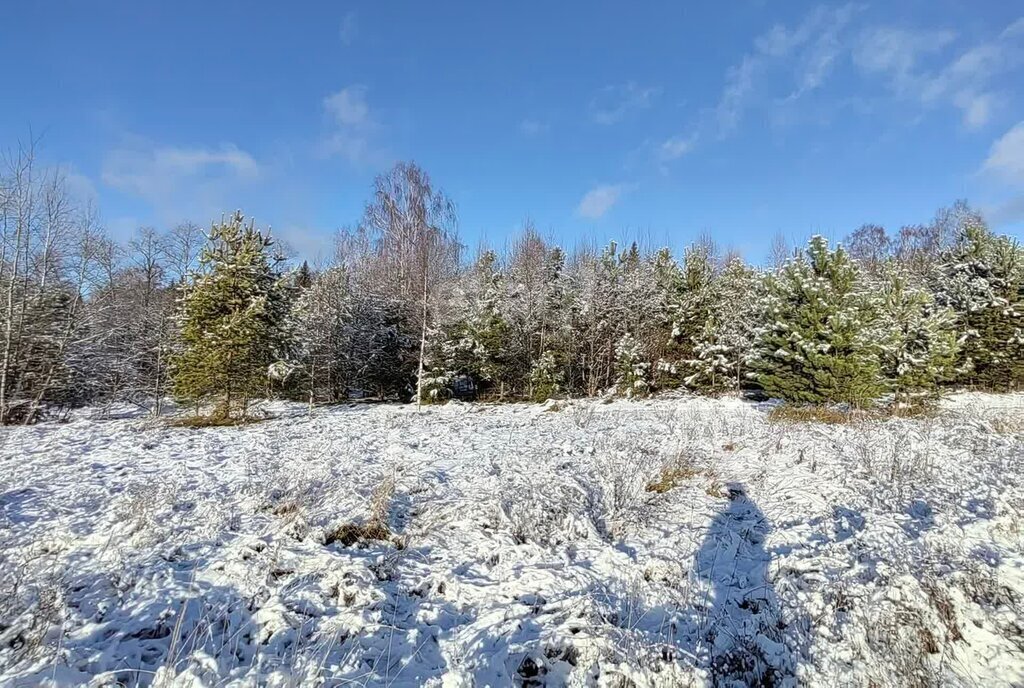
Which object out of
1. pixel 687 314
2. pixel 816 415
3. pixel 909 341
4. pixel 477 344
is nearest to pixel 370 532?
pixel 816 415

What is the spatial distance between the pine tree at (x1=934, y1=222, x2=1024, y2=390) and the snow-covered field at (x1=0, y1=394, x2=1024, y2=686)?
1865 centimetres

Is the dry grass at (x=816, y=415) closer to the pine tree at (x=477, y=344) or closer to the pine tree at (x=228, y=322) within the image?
the pine tree at (x=477, y=344)

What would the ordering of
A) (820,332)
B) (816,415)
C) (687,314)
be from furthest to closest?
(687,314) < (820,332) < (816,415)

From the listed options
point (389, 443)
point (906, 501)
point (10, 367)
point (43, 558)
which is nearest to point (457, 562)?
point (43, 558)

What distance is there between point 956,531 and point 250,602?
21.7 ft

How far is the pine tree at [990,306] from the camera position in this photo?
20.7 meters

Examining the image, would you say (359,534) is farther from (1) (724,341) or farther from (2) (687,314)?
(2) (687,314)

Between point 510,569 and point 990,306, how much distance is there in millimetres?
26786

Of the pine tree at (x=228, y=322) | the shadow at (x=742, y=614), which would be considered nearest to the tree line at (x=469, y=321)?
the pine tree at (x=228, y=322)

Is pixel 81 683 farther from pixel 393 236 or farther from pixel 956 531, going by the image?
pixel 393 236

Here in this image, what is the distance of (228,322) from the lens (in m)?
11.9

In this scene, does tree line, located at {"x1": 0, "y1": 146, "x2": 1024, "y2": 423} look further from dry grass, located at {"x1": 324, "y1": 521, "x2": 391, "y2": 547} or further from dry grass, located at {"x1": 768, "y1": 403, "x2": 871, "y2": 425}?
dry grass, located at {"x1": 324, "y1": 521, "x2": 391, "y2": 547}

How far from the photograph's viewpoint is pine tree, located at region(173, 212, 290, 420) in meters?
11.8

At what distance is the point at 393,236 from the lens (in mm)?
26922
